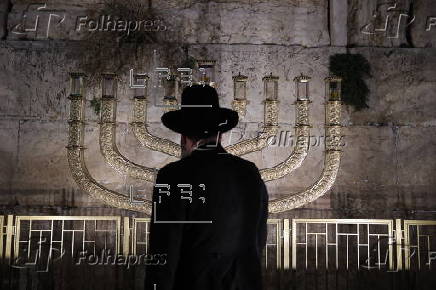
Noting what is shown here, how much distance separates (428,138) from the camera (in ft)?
17.2

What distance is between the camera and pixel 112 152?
16.3 feet

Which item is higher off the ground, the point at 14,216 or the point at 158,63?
the point at 158,63

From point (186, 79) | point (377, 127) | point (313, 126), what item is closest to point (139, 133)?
point (186, 79)

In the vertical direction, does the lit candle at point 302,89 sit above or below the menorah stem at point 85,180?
above

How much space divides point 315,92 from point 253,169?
3.48m

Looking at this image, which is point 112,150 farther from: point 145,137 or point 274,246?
point 274,246

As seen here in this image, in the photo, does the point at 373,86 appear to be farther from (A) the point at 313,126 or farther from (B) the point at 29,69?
(B) the point at 29,69

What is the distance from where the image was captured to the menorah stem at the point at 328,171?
4980 mm

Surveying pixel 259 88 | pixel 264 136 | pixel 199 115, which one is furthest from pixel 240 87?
pixel 199 115

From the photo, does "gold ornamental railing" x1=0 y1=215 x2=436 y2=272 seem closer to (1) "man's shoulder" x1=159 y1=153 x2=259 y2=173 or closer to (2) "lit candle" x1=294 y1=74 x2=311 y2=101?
(2) "lit candle" x1=294 y1=74 x2=311 y2=101

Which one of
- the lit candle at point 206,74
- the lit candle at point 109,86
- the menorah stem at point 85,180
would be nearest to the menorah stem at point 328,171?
the lit candle at point 206,74

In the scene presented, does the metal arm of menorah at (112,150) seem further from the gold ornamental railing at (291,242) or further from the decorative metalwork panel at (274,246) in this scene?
the decorative metalwork panel at (274,246)

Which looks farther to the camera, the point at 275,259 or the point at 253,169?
the point at 275,259

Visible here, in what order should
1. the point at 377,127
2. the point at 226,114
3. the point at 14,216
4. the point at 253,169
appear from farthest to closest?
the point at 377,127 < the point at 14,216 < the point at 226,114 < the point at 253,169
